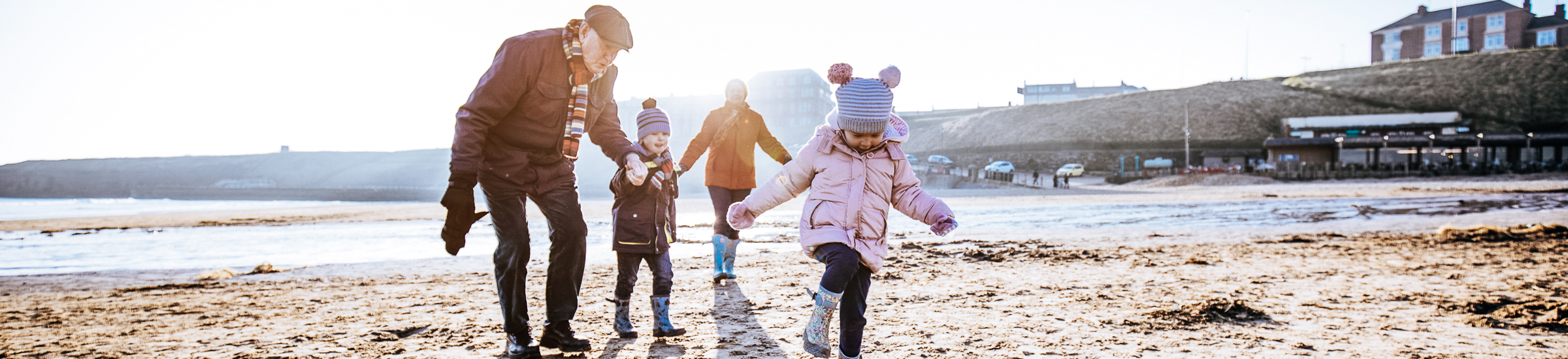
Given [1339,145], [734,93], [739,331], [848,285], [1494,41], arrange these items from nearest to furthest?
[848,285] → [739,331] → [734,93] → [1339,145] → [1494,41]

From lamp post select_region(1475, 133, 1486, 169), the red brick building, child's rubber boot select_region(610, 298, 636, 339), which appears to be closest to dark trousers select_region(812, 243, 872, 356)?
child's rubber boot select_region(610, 298, 636, 339)

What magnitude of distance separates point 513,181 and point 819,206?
118 centimetres

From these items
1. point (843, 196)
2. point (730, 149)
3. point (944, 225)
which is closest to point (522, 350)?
point (843, 196)

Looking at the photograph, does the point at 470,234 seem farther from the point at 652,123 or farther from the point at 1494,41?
the point at 1494,41

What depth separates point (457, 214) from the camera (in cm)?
263

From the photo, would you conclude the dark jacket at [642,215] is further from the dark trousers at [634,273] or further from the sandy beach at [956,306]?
the sandy beach at [956,306]

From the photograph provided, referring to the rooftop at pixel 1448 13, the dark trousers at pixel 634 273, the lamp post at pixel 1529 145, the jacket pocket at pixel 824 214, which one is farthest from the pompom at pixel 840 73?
the rooftop at pixel 1448 13

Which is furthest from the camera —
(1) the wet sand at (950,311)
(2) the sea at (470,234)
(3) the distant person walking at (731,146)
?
(2) the sea at (470,234)

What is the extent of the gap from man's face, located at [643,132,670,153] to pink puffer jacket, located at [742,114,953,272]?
43.0 inches

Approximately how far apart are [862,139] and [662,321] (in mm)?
1461

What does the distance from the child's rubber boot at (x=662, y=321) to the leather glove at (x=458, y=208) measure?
1085 millimetres

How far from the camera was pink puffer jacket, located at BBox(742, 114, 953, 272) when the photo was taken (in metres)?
2.79

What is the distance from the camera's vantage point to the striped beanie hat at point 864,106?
9.02 ft

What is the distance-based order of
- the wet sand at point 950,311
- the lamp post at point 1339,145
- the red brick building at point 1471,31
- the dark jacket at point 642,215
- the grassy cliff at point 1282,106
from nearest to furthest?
the wet sand at point 950,311
the dark jacket at point 642,215
the lamp post at point 1339,145
the grassy cliff at point 1282,106
the red brick building at point 1471,31
